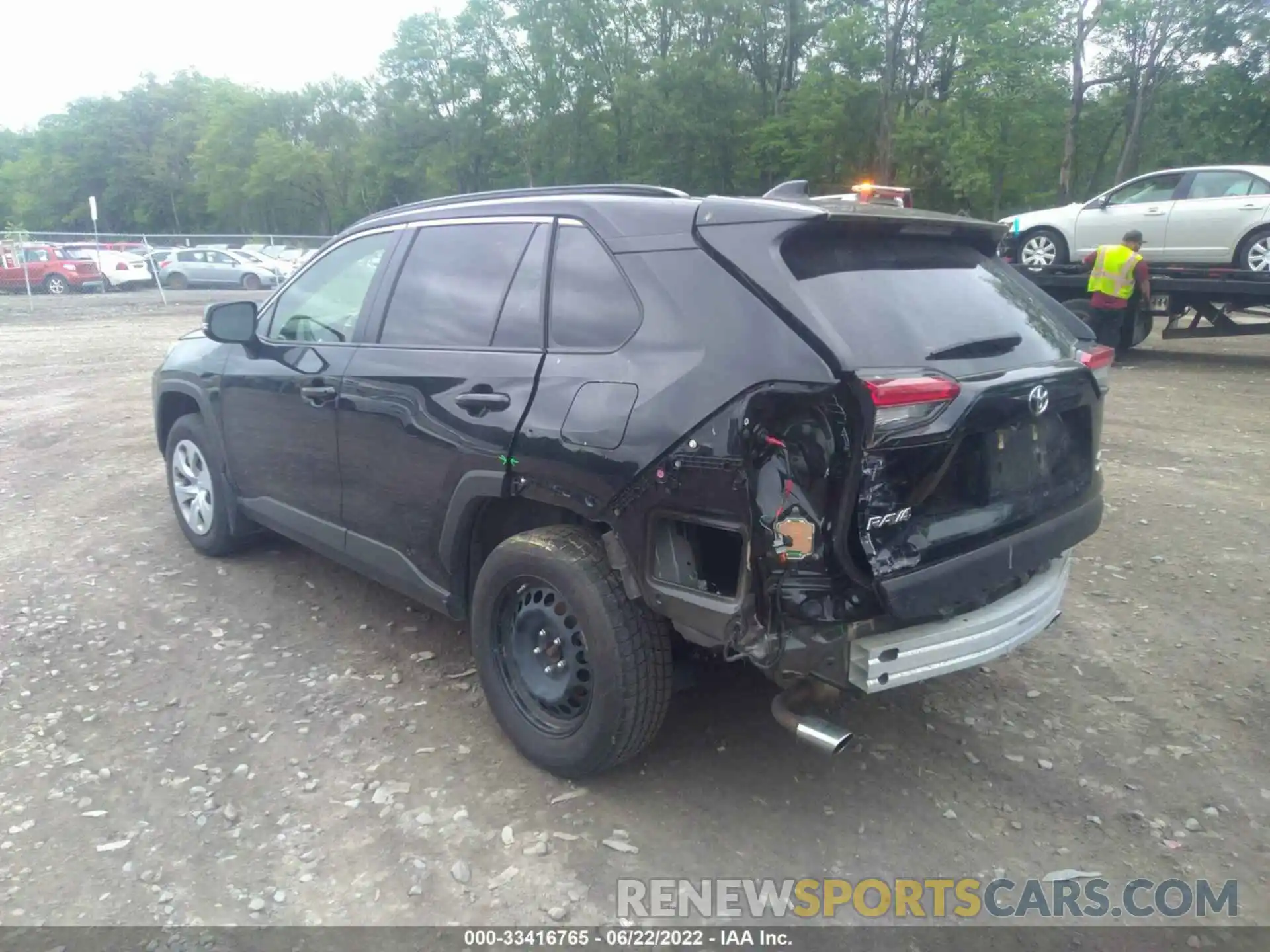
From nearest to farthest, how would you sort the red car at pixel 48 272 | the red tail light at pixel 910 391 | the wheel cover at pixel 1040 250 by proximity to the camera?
the red tail light at pixel 910 391 < the wheel cover at pixel 1040 250 < the red car at pixel 48 272

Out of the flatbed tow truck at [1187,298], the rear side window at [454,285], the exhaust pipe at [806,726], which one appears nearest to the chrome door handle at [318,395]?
the rear side window at [454,285]

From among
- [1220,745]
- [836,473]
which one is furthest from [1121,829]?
[836,473]

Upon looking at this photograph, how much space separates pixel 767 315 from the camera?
9.14 feet

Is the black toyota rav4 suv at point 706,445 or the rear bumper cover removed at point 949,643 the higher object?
the black toyota rav4 suv at point 706,445

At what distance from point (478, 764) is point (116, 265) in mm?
30601

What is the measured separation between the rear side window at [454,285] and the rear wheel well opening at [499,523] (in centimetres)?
61

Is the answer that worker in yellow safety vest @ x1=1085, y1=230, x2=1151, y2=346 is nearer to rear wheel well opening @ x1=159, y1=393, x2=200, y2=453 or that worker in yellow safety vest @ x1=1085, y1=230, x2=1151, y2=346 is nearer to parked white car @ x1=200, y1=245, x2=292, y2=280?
rear wheel well opening @ x1=159, y1=393, x2=200, y2=453

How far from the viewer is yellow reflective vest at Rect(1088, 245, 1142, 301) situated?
11.8 meters

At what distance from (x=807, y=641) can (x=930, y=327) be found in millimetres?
1044

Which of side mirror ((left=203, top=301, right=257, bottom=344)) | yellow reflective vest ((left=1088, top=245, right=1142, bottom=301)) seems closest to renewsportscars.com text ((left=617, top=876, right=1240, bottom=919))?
side mirror ((left=203, top=301, right=257, bottom=344))

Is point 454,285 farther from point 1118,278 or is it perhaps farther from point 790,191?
point 1118,278

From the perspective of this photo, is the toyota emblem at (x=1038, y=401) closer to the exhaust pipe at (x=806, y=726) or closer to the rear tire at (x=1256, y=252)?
the exhaust pipe at (x=806, y=726)

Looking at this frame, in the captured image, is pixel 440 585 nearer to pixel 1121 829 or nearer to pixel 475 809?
pixel 475 809

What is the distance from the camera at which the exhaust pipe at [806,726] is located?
2838 millimetres
